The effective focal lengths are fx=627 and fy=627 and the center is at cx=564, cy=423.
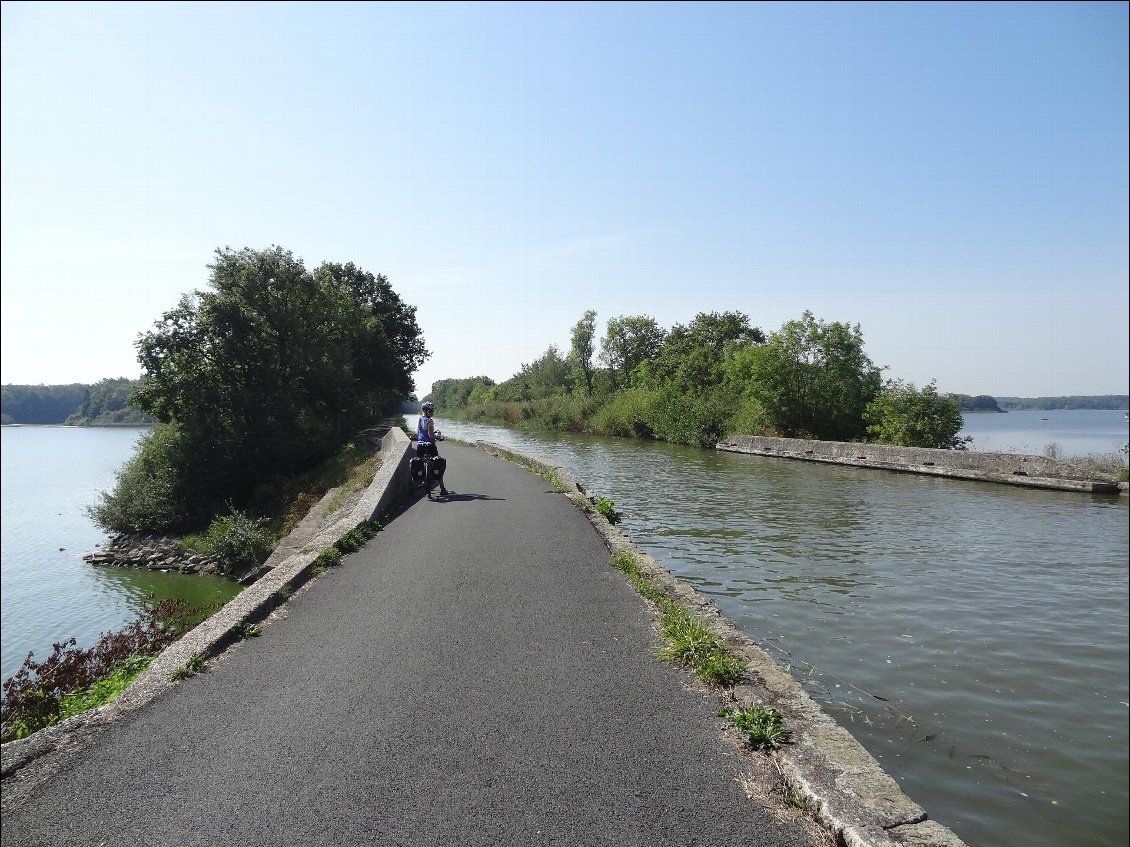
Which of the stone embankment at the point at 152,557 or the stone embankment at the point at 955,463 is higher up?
the stone embankment at the point at 955,463

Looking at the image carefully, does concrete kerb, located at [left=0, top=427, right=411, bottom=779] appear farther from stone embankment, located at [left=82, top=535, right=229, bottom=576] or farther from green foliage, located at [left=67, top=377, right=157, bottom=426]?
green foliage, located at [left=67, top=377, right=157, bottom=426]

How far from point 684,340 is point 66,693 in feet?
207

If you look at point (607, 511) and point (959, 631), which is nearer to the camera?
point (959, 631)

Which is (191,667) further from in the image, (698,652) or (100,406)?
(100,406)

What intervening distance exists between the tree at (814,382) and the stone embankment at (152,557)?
2891 cm

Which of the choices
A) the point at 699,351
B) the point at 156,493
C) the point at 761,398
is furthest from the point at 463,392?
the point at 156,493

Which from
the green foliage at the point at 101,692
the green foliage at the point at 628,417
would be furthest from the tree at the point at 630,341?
the green foliage at the point at 101,692

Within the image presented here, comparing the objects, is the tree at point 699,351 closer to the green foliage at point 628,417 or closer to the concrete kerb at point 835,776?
the green foliage at point 628,417

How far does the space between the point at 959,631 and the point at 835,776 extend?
551 cm

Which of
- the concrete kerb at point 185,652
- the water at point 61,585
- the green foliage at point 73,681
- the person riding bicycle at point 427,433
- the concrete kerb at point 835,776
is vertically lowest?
the water at point 61,585

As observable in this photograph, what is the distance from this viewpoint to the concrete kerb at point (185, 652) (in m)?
3.78

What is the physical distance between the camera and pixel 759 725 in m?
3.81

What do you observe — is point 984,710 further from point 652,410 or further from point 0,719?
point 652,410

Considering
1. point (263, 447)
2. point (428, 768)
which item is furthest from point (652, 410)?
point (428, 768)
